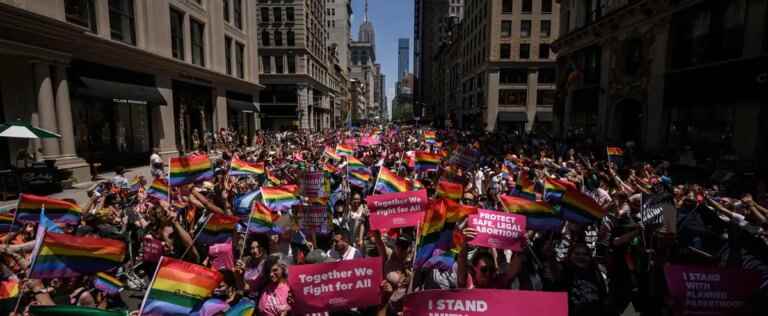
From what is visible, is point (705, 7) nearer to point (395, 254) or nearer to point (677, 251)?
point (677, 251)

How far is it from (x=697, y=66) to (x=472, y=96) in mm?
44630

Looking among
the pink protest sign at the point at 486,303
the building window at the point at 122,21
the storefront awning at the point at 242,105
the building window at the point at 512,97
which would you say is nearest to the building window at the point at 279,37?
the storefront awning at the point at 242,105

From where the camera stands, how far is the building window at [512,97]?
5078 cm

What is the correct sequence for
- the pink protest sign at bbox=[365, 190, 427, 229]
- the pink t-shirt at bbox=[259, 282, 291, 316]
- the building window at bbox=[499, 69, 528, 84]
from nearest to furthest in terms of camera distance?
the pink t-shirt at bbox=[259, 282, 291, 316], the pink protest sign at bbox=[365, 190, 427, 229], the building window at bbox=[499, 69, 528, 84]

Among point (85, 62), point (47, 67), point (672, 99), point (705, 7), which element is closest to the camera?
point (47, 67)

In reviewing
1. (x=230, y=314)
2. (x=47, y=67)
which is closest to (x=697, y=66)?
(x=230, y=314)

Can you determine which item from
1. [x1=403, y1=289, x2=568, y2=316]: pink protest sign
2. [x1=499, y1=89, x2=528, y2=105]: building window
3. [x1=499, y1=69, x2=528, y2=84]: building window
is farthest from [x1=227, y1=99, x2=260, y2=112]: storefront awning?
[x1=499, y1=69, x2=528, y2=84]: building window

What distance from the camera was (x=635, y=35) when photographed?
2273cm

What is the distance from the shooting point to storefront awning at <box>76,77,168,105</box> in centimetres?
1678

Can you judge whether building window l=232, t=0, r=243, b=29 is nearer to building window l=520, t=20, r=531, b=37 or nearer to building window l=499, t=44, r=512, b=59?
building window l=499, t=44, r=512, b=59

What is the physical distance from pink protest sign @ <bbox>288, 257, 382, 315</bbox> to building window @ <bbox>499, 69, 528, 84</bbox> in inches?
2040

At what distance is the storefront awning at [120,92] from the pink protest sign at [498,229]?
19.6 meters

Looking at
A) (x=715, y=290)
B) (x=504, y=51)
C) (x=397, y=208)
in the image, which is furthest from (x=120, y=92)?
(x=504, y=51)

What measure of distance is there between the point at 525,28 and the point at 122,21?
47860 mm
